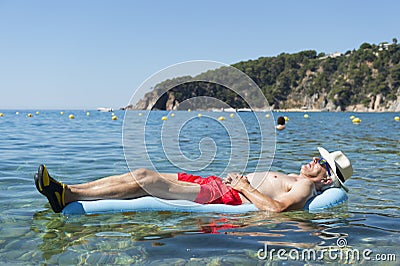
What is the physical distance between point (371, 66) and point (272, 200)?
4922 inches

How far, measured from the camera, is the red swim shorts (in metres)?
5.49

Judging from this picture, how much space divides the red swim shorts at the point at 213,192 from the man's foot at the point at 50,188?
1493 millimetres

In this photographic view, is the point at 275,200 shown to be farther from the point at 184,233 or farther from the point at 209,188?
the point at 184,233

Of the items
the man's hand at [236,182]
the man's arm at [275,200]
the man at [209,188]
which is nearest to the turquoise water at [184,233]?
the man's arm at [275,200]

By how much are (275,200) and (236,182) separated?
1.87ft

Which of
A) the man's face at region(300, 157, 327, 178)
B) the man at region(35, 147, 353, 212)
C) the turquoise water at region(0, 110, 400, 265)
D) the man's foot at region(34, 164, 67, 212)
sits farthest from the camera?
the man's face at region(300, 157, 327, 178)

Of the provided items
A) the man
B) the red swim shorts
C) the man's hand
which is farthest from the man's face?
the red swim shorts

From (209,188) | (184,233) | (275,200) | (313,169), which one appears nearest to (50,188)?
(184,233)

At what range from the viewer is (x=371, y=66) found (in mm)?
119062

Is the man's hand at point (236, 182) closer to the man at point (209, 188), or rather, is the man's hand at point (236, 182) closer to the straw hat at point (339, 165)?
the man at point (209, 188)

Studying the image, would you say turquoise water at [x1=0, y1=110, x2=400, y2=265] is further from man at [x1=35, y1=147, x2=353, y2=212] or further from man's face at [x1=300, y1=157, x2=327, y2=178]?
man's face at [x1=300, y1=157, x2=327, y2=178]

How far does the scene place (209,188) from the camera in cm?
552

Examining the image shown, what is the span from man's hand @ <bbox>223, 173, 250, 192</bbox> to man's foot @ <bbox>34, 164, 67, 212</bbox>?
210 centimetres

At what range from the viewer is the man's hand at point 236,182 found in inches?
220
